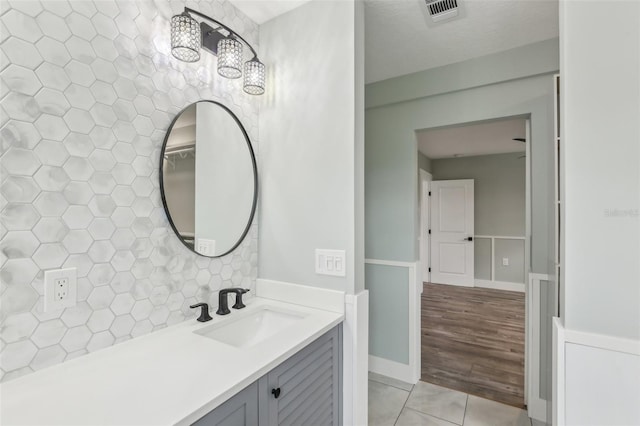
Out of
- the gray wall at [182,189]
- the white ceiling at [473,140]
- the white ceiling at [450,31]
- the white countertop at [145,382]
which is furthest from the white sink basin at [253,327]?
the white ceiling at [473,140]

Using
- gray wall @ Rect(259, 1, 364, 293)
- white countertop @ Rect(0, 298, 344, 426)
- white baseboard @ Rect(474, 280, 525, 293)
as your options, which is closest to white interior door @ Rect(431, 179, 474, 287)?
white baseboard @ Rect(474, 280, 525, 293)

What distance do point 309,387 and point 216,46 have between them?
167 cm

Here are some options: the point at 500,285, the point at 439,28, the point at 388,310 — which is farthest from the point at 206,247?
the point at 500,285

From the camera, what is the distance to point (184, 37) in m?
1.25

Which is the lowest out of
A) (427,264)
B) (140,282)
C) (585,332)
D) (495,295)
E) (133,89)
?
(495,295)

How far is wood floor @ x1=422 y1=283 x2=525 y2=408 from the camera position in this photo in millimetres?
2457

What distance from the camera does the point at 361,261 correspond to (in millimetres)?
1589

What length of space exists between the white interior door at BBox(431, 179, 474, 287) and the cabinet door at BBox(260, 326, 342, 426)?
4.92 meters

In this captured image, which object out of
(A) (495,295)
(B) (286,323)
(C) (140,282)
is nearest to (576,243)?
(B) (286,323)

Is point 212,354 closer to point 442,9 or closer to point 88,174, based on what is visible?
point 88,174

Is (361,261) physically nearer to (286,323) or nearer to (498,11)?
(286,323)

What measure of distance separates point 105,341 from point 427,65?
2.64 meters

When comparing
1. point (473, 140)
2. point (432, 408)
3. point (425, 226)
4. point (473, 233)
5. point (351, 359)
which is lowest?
point (432, 408)

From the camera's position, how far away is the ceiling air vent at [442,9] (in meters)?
1.65
